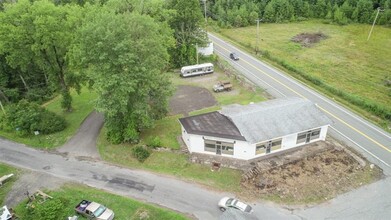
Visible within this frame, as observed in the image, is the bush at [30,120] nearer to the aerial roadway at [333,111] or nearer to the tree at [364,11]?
the aerial roadway at [333,111]

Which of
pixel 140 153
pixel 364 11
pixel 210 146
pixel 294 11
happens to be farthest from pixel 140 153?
pixel 364 11

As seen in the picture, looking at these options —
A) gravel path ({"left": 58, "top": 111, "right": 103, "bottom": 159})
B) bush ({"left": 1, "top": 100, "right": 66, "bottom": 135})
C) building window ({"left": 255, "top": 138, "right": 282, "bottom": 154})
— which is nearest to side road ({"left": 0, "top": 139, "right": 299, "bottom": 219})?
gravel path ({"left": 58, "top": 111, "right": 103, "bottom": 159})

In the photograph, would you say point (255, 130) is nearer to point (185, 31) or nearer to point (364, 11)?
point (185, 31)

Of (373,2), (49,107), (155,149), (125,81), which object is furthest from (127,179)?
(373,2)

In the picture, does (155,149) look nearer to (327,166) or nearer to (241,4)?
(327,166)

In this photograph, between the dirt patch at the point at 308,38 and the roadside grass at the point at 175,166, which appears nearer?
the roadside grass at the point at 175,166

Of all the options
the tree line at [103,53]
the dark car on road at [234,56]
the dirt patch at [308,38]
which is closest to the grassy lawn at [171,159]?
the tree line at [103,53]

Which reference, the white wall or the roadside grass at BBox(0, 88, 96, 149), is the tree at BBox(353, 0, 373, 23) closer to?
the white wall
